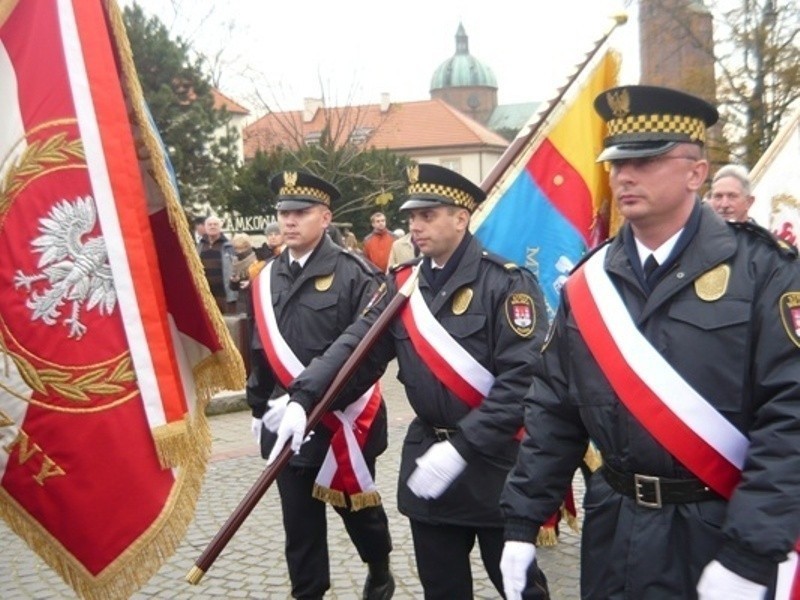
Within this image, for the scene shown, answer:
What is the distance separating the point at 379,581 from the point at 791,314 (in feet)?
9.61

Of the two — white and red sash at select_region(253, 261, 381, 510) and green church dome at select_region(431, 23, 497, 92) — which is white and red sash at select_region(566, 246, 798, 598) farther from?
→ green church dome at select_region(431, 23, 497, 92)

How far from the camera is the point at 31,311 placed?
2.91m

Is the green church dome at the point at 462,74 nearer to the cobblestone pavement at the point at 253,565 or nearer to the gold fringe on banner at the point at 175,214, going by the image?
the cobblestone pavement at the point at 253,565

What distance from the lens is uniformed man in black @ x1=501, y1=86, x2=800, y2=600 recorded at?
2.27m

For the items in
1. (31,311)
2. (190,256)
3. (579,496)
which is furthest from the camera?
(579,496)

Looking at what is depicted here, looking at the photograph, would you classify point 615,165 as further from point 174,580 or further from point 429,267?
point 174,580

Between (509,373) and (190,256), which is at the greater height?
(190,256)

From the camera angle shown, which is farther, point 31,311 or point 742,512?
point 31,311

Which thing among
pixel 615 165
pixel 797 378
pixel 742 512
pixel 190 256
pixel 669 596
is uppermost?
pixel 615 165

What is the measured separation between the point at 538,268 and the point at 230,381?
2.04m

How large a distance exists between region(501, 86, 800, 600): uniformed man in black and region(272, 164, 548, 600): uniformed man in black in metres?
0.73

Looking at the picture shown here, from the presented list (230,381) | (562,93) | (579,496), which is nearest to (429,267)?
(230,381)

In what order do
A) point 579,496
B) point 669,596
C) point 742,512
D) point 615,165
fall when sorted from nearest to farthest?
point 742,512 → point 669,596 → point 615,165 → point 579,496

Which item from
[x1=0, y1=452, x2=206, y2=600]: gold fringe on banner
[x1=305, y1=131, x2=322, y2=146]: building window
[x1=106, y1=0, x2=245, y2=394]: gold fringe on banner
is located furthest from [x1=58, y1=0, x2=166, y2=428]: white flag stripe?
[x1=305, y1=131, x2=322, y2=146]: building window
